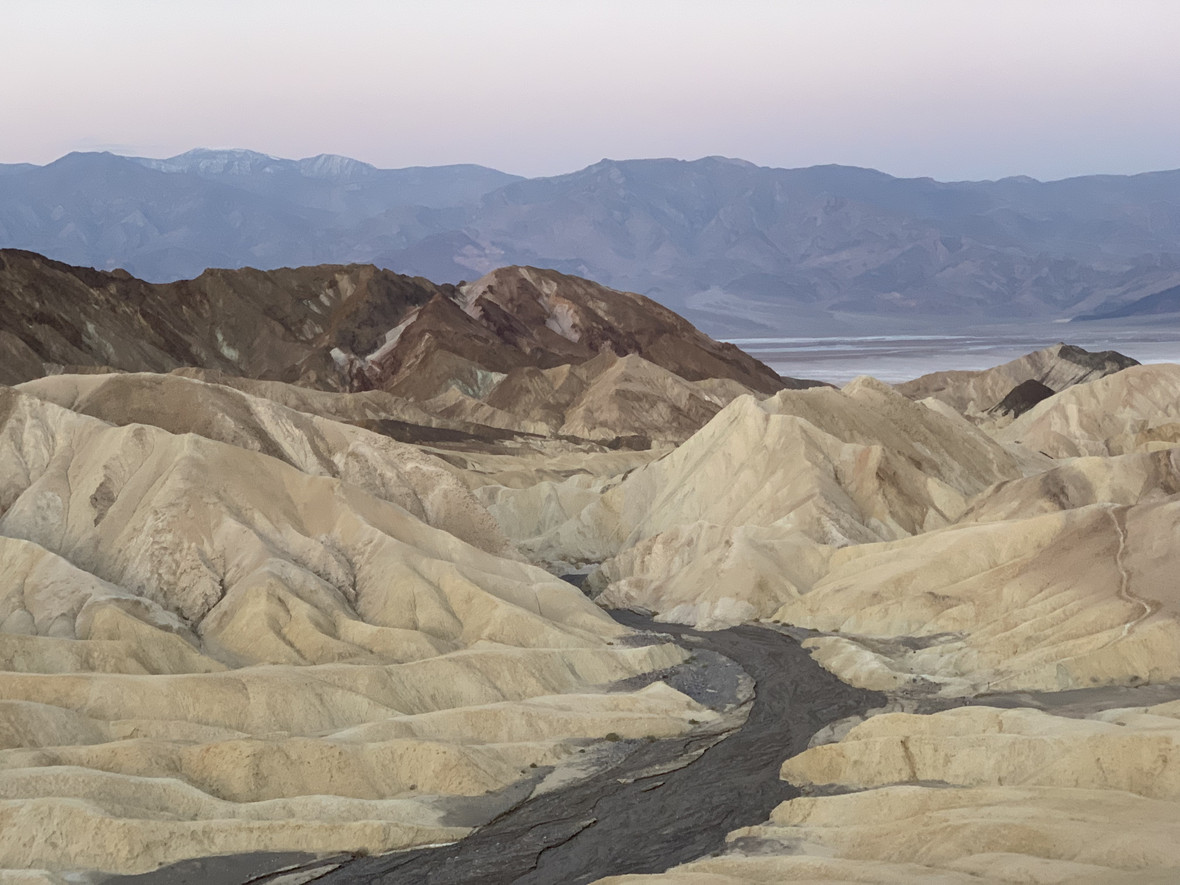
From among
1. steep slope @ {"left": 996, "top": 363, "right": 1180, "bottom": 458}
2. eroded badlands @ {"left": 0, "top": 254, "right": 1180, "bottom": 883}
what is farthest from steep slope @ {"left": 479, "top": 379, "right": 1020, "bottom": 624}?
steep slope @ {"left": 996, "top": 363, "right": 1180, "bottom": 458}

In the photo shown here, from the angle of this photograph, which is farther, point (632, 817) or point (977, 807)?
point (632, 817)

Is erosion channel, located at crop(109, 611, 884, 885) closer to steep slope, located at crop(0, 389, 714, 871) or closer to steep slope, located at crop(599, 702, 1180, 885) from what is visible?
steep slope, located at crop(0, 389, 714, 871)

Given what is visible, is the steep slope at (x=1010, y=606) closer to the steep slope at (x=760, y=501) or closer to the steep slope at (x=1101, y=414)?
the steep slope at (x=760, y=501)

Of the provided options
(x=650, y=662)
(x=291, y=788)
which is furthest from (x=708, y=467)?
(x=291, y=788)

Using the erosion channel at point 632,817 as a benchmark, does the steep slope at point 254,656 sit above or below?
above

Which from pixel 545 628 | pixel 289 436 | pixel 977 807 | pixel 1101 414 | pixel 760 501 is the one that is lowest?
pixel 545 628

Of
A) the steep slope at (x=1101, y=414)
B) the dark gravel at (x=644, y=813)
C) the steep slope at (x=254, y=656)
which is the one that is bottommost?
the dark gravel at (x=644, y=813)

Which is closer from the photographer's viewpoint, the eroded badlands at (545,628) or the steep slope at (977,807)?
the steep slope at (977,807)

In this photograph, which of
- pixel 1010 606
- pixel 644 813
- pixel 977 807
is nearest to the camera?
pixel 977 807

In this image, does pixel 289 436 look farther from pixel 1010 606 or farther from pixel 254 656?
pixel 1010 606

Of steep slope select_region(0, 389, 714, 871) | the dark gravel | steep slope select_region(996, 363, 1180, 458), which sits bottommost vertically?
the dark gravel

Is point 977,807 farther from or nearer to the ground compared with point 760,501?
nearer to the ground

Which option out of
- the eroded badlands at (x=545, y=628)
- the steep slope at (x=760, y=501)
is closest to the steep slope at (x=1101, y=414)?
the eroded badlands at (x=545, y=628)

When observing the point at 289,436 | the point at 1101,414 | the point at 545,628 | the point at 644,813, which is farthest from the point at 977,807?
the point at 1101,414
